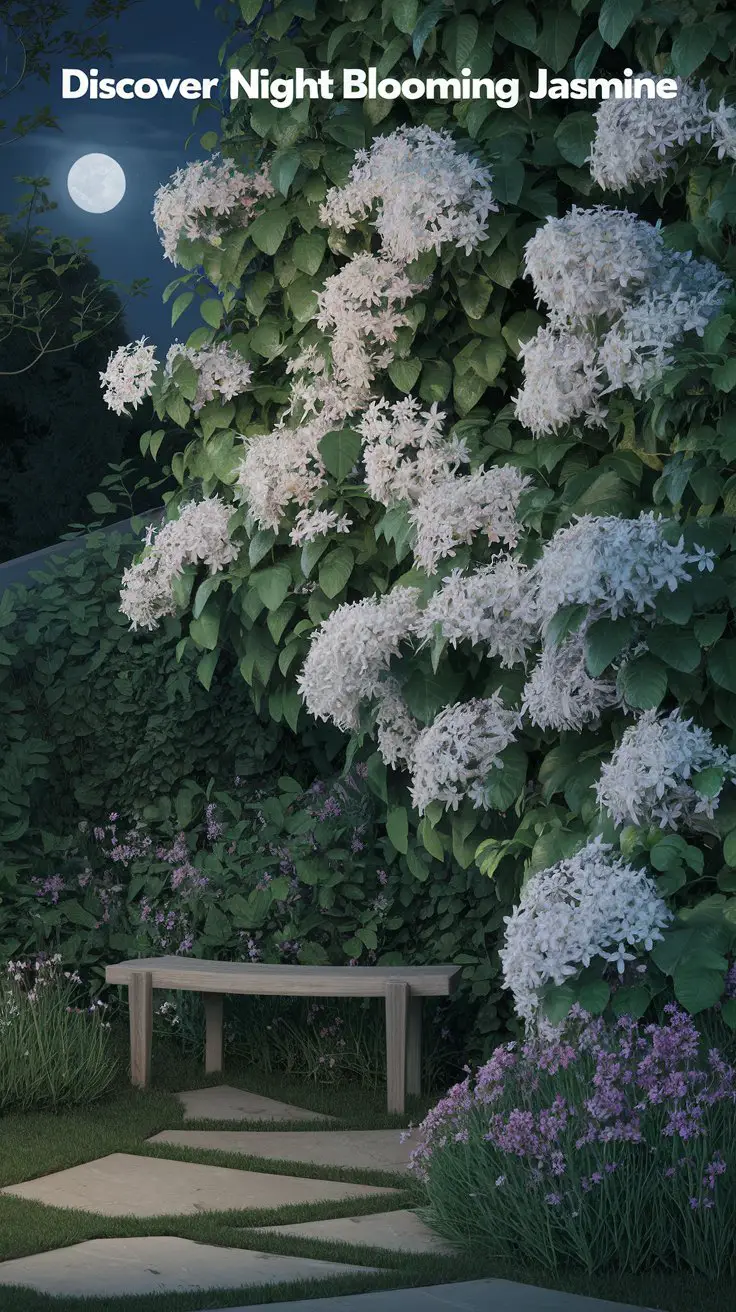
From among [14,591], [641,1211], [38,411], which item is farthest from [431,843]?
[38,411]

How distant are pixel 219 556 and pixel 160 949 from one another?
197 cm

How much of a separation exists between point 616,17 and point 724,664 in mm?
1512

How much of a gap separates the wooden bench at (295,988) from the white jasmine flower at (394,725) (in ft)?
3.36

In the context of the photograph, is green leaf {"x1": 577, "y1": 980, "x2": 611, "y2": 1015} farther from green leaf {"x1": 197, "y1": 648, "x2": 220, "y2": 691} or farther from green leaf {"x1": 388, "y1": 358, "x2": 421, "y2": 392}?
green leaf {"x1": 197, "y1": 648, "x2": 220, "y2": 691}

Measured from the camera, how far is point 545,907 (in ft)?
11.6

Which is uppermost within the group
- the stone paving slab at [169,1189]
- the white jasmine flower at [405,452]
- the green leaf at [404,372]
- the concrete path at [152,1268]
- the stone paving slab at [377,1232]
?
the green leaf at [404,372]

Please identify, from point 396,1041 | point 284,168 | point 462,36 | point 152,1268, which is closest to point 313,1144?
point 396,1041

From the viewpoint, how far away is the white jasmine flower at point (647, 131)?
12.1 feet

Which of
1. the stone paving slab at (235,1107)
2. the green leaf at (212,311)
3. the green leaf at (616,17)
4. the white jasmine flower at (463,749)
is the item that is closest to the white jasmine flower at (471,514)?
the white jasmine flower at (463,749)

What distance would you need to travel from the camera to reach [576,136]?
404 cm

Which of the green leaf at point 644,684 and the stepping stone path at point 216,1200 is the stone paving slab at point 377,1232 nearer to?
the stepping stone path at point 216,1200

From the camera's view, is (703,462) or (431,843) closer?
(703,462)

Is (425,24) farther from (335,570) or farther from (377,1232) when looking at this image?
(377,1232)

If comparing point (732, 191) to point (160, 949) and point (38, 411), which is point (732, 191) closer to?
point (160, 949)
